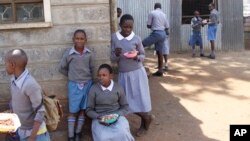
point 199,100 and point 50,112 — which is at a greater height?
point 50,112

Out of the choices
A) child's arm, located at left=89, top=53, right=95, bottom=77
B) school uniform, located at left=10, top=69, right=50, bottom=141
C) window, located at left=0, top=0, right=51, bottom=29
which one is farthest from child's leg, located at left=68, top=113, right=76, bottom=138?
school uniform, located at left=10, top=69, right=50, bottom=141

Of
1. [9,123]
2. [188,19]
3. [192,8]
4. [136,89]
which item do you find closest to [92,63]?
[136,89]

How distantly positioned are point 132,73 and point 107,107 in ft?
2.14

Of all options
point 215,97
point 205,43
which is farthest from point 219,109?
point 205,43

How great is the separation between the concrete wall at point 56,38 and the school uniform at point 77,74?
0.20 metres

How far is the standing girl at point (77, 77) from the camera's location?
4547 mm

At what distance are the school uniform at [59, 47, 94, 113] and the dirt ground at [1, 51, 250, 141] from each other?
49 centimetres

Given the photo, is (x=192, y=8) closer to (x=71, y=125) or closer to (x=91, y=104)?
(x=71, y=125)

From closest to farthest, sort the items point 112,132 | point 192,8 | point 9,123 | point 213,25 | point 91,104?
point 9,123
point 112,132
point 91,104
point 213,25
point 192,8

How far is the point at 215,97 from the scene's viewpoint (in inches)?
269

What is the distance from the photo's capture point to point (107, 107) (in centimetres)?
427

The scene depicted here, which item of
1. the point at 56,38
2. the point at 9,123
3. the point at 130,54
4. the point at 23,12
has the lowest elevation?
the point at 9,123

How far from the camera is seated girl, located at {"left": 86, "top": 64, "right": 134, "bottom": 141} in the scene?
163 inches

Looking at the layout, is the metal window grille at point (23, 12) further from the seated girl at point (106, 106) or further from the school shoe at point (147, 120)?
the school shoe at point (147, 120)
